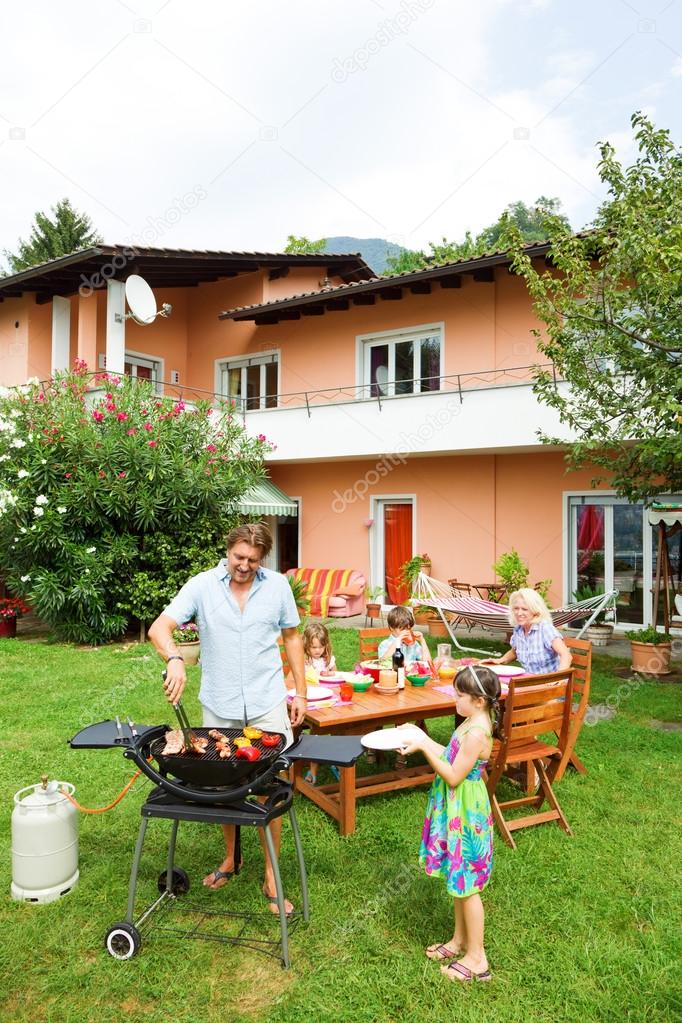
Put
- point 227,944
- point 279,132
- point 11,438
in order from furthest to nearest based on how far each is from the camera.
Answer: point 279,132, point 11,438, point 227,944

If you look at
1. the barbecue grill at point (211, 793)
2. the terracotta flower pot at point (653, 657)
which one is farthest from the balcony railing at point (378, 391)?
the barbecue grill at point (211, 793)

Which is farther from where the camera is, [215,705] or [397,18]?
[397,18]

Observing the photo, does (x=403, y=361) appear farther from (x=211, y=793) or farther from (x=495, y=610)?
(x=211, y=793)

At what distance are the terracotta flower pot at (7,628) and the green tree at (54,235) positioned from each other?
22.9m

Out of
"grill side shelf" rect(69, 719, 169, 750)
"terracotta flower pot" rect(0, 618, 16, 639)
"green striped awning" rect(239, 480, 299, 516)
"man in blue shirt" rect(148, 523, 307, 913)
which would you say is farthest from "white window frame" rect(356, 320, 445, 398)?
"grill side shelf" rect(69, 719, 169, 750)

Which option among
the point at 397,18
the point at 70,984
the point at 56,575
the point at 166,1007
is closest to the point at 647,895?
the point at 166,1007

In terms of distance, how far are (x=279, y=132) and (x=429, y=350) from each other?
5.43 meters

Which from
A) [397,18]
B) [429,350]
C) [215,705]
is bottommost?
[215,705]

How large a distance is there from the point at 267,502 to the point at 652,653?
9.25 meters

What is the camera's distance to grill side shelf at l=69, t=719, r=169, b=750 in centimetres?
329

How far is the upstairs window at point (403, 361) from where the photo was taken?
49.9 feet

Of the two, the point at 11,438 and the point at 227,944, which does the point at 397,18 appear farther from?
the point at 227,944

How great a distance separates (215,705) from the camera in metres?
3.55

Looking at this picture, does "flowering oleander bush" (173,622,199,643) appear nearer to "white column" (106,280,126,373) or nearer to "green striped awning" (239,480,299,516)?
"green striped awning" (239,480,299,516)
